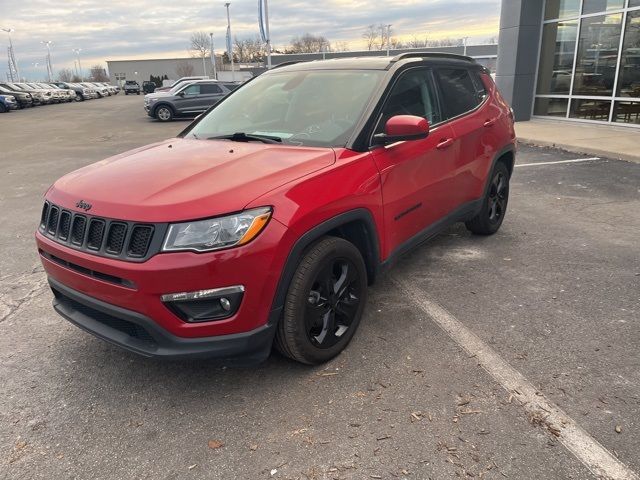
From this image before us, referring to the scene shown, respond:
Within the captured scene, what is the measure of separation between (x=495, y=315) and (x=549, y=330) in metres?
0.37

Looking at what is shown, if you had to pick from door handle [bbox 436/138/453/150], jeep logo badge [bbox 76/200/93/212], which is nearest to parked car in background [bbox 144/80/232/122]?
door handle [bbox 436/138/453/150]

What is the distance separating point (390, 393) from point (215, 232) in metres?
1.31

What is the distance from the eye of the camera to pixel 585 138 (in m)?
11.1

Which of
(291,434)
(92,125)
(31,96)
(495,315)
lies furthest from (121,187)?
(31,96)

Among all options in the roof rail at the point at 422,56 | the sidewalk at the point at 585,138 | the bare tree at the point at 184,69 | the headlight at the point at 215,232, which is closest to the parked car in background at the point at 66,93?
the sidewalk at the point at 585,138

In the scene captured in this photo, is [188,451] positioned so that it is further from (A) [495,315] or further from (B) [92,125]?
(B) [92,125]

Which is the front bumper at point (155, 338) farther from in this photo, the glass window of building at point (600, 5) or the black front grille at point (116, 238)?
the glass window of building at point (600, 5)

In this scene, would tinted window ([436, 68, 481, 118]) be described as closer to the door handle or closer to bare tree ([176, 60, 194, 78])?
the door handle

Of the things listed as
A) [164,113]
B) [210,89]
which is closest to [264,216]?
[210,89]

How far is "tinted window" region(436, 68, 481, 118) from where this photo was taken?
4.32 meters

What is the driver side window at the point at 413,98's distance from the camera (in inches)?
140

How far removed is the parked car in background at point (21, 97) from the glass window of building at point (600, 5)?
32065 mm

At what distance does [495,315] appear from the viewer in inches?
144

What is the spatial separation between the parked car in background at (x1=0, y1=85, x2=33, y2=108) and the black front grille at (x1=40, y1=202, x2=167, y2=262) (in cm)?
3465
